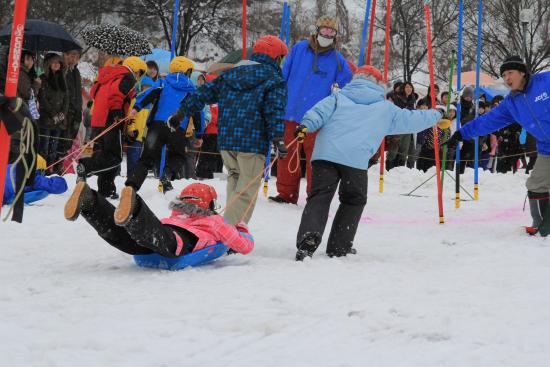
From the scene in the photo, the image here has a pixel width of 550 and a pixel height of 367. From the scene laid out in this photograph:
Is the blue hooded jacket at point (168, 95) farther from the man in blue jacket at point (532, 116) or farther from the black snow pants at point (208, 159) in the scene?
the black snow pants at point (208, 159)

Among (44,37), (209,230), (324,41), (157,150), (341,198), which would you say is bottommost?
(209,230)

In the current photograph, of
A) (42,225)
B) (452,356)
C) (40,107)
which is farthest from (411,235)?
(40,107)

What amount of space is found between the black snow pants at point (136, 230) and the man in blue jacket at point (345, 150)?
1230mm

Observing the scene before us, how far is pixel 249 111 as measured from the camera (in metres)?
5.68

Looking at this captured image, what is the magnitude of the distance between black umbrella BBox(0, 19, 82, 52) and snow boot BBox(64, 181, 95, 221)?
7265mm

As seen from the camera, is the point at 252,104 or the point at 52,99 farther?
the point at 52,99

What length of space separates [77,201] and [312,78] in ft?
13.5

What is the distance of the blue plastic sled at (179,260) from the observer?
4184 mm

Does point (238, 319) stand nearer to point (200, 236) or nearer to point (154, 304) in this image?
point (154, 304)

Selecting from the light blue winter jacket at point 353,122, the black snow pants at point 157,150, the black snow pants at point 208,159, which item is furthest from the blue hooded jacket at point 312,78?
the black snow pants at point 208,159

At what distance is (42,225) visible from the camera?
5.86 metres

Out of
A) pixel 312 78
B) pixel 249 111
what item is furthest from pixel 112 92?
pixel 249 111

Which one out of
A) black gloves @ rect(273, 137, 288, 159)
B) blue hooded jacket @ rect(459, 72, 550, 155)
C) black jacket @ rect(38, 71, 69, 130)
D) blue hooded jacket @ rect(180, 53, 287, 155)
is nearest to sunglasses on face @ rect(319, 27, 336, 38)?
blue hooded jacket @ rect(180, 53, 287, 155)

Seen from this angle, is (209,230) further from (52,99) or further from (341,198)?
(52,99)
